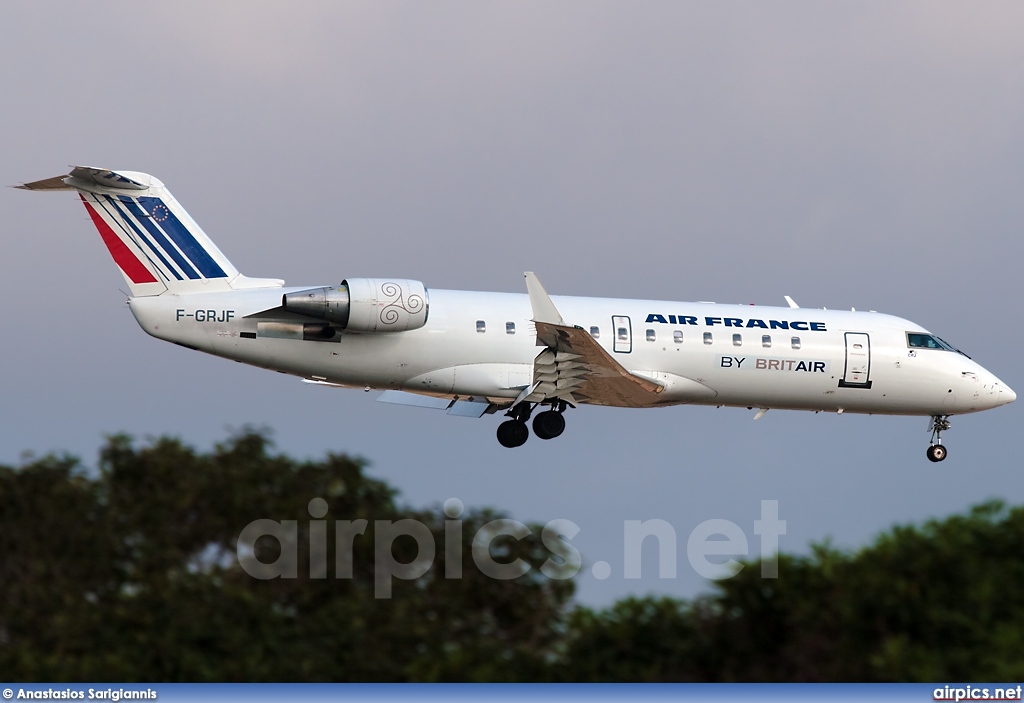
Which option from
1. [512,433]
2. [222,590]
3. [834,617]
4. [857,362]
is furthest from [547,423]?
[834,617]

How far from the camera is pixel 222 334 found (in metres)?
23.9

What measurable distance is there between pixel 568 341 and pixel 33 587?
931 cm

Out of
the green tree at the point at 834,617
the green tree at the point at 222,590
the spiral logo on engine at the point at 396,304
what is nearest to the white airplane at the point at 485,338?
the spiral logo on engine at the point at 396,304

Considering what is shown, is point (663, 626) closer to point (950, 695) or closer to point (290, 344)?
point (950, 695)

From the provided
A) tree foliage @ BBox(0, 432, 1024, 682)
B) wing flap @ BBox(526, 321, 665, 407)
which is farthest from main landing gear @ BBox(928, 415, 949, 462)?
tree foliage @ BBox(0, 432, 1024, 682)

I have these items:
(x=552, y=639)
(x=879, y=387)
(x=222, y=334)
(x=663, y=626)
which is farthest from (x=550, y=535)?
(x=879, y=387)

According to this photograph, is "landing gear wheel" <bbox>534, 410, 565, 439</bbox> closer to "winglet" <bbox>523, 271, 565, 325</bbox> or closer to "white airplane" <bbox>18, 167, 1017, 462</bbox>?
"white airplane" <bbox>18, 167, 1017, 462</bbox>

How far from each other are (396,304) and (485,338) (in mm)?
1737

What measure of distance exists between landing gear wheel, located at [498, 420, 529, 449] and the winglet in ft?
Result: 9.69

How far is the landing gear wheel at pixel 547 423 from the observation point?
83.1 ft

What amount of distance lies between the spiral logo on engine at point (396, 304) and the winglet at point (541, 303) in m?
2.20

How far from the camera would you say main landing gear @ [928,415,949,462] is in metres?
27.9

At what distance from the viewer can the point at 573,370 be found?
79.1 ft

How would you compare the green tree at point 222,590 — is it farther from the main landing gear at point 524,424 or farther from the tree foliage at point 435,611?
the main landing gear at point 524,424
